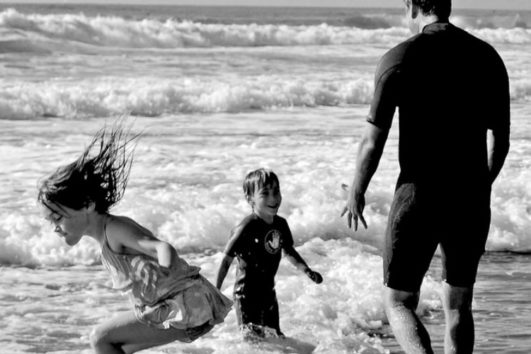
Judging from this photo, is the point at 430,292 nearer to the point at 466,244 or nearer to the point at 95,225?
the point at 466,244

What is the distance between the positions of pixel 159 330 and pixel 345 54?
27942 mm

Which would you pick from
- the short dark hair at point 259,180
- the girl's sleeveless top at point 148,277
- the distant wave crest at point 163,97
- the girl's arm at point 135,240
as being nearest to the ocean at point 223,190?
the distant wave crest at point 163,97

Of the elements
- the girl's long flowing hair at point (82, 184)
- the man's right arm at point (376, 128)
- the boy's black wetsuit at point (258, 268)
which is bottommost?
the boy's black wetsuit at point (258, 268)

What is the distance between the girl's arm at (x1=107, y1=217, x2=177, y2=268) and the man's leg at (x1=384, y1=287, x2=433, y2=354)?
0.99 m

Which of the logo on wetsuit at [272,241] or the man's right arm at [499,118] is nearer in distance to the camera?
the man's right arm at [499,118]

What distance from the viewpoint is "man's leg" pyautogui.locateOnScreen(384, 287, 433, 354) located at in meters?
4.47

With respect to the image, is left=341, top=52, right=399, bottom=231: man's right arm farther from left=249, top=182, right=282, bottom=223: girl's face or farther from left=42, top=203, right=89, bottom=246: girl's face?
left=249, top=182, right=282, bottom=223: girl's face

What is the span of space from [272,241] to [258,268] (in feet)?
0.58

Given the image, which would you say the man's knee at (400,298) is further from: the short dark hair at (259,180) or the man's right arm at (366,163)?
the short dark hair at (259,180)

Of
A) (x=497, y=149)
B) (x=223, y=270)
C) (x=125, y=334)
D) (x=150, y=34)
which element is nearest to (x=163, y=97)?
(x=223, y=270)

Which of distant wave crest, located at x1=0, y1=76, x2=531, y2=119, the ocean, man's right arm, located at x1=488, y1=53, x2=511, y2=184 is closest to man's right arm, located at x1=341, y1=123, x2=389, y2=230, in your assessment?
man's right arm, located at x1=488, y1=53, x2=511, y2=184

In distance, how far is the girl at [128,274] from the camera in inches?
176

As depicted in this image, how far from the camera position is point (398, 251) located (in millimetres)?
4578

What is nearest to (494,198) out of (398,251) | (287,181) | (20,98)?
(287,181)
